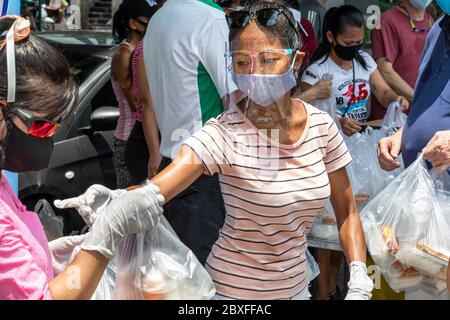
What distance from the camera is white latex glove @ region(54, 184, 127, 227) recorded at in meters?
2.06

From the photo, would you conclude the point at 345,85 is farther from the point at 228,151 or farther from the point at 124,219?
the point at 124,219

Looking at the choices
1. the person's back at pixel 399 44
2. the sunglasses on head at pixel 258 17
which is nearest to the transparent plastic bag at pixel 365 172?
the person's back at pixel 399 44

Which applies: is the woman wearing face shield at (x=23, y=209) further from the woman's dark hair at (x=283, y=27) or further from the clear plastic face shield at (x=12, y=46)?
the woman's dark hair at (x=283, y=27)

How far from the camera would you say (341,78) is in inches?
165

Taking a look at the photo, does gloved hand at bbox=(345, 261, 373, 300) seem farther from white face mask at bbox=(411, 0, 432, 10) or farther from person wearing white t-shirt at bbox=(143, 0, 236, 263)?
white face mask at bbox=(411, 0, 432, 10)

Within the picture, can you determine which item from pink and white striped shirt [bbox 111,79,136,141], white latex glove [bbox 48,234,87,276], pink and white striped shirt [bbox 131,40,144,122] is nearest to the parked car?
pink and white striped shirt [bbox 111,79,136,141]

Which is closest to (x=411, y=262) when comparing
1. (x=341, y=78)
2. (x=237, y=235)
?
(x=237, y=235)

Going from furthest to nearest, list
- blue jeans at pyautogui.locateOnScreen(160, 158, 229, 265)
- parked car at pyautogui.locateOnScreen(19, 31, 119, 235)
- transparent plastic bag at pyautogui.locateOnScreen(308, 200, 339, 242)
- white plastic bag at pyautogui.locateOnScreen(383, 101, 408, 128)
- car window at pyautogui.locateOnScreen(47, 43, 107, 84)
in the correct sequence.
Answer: car window at pyautogui.locateOnScreen(47, 43, 107, 84)
parked car at pyautogui.locateOnScreen(19, 31, 119, 235)
white plastic bag at pyautogui.locateOnScreen(383, 101, 408, 128)
transparent plastic bag at pyautogui.locateOnScreen(308, 200, 339, 242)
blue jeans at pyautogui.locateOnScreen(160, 158, 229, 265)

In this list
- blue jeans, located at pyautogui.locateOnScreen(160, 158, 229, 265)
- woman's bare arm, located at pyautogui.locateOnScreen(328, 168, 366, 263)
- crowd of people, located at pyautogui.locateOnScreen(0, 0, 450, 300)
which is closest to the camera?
crowd of people, located at pyautogui.locateOnScreen(0, 0, 450, 300)

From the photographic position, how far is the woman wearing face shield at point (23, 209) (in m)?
1.71

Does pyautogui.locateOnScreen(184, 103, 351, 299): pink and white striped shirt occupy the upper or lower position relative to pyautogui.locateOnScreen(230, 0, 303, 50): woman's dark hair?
lower
